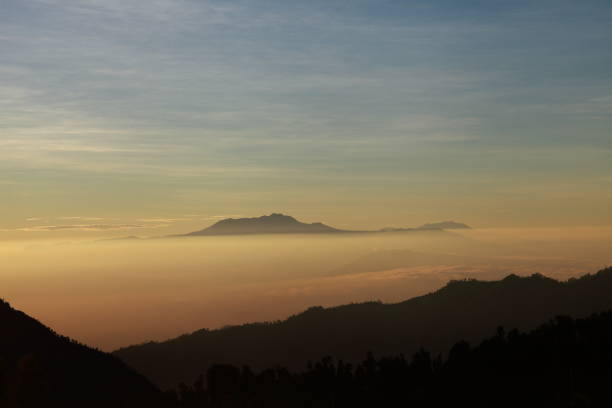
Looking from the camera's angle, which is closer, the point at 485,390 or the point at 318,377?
the point at 485,390

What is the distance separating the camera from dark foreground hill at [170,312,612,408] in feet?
517

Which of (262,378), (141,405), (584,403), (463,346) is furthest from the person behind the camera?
(463,346)

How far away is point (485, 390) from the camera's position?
16325 cm

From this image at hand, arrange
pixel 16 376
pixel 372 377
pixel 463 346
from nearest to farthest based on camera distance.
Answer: pixel 16 376
pixel 372 377
pixel 463 346

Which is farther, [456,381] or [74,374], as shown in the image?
[74,374]

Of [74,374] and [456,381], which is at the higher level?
[74,374]

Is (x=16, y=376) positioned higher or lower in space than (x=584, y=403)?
higher

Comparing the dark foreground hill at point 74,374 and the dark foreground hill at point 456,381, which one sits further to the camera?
the dark foreground hill at point 456,381

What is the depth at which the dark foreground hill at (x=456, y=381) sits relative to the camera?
157625mm

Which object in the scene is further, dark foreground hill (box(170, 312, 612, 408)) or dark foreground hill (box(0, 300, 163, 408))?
dark foreground hill (box(170, 312, 612, 408))

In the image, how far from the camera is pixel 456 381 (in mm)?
170875

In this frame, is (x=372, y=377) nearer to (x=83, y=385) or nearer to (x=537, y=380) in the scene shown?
(x=537, y=380)

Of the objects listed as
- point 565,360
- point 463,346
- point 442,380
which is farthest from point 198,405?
point 565,360

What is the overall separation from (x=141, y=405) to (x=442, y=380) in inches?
2709
